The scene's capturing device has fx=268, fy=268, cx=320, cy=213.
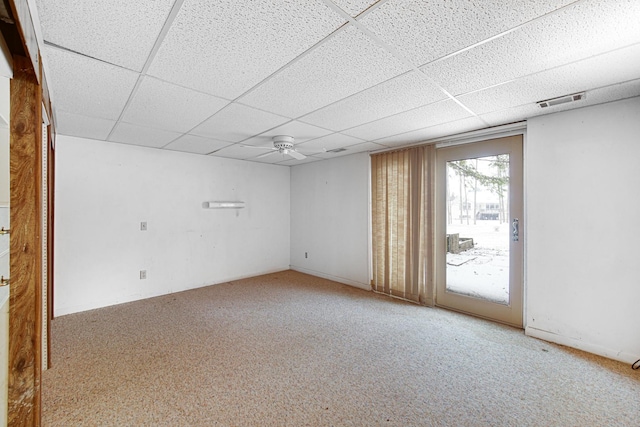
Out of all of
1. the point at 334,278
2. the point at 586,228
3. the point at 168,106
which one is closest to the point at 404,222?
the point at 334,278

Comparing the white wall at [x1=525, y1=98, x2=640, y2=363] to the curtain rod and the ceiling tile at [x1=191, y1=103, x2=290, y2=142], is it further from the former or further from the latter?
the ceiling tile at [x1=191, y1=103, x2=290, y2=142]

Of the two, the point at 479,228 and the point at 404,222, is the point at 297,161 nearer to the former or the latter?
the point at 404,222

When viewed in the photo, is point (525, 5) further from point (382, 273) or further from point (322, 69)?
point (382, 273)

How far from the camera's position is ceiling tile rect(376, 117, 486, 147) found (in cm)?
300

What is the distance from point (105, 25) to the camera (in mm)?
1394

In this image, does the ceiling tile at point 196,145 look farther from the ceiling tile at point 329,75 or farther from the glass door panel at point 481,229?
the glass door panel at point 481,229

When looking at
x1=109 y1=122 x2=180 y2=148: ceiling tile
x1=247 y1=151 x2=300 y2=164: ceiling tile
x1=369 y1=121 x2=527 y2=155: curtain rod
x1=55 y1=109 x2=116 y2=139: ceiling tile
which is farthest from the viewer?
x1=247 y1=151 x2=300 y2=164: ceiling tile

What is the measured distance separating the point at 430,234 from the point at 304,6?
3.16m

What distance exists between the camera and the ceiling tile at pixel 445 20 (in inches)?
49.9

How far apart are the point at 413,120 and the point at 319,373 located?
2.62 meters

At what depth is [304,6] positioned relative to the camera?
1.27 m

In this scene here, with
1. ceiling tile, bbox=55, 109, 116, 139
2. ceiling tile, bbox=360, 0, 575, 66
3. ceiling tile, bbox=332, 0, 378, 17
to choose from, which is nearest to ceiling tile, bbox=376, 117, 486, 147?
ceiling tile, bbox=360, 0, 575, 66

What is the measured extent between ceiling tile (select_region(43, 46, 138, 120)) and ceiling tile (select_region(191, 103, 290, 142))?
777mm

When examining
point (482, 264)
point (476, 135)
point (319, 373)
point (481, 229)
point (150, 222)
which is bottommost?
point (319, 373)
